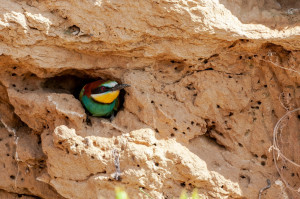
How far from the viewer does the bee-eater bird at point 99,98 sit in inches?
117

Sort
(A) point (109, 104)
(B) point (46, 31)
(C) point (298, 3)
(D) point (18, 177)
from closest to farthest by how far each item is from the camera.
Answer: (B) point (46, 31)
(C) point (298, 3)
(D) point (18, 177)
(A) point (109, 104)

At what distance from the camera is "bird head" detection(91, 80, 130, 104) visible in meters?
2.89

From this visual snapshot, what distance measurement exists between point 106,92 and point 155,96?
0.45 metres

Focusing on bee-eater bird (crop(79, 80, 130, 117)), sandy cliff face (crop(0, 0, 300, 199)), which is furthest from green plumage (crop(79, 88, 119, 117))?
sandy cliff face (crop(0, 0, 300, 199))

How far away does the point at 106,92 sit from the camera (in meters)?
2.95

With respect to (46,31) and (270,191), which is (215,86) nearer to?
(270,191)

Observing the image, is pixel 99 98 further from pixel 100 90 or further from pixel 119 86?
pixel 119 86

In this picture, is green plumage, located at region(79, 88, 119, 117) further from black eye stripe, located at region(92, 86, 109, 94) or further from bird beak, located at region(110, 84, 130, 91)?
bird beak, located at region(110, 84, 130, 91)

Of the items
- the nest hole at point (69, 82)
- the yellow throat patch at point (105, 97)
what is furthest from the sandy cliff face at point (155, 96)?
the yellow throat patch at point (105, 97)

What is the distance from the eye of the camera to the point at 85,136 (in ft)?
8.55

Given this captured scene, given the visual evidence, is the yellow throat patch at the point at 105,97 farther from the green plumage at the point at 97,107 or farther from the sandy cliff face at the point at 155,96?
the sandy cliff face at the point at 155,96

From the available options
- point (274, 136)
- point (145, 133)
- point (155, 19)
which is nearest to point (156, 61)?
point (155, 19)

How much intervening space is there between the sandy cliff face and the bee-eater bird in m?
0.12

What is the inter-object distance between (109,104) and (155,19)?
0.86 m
